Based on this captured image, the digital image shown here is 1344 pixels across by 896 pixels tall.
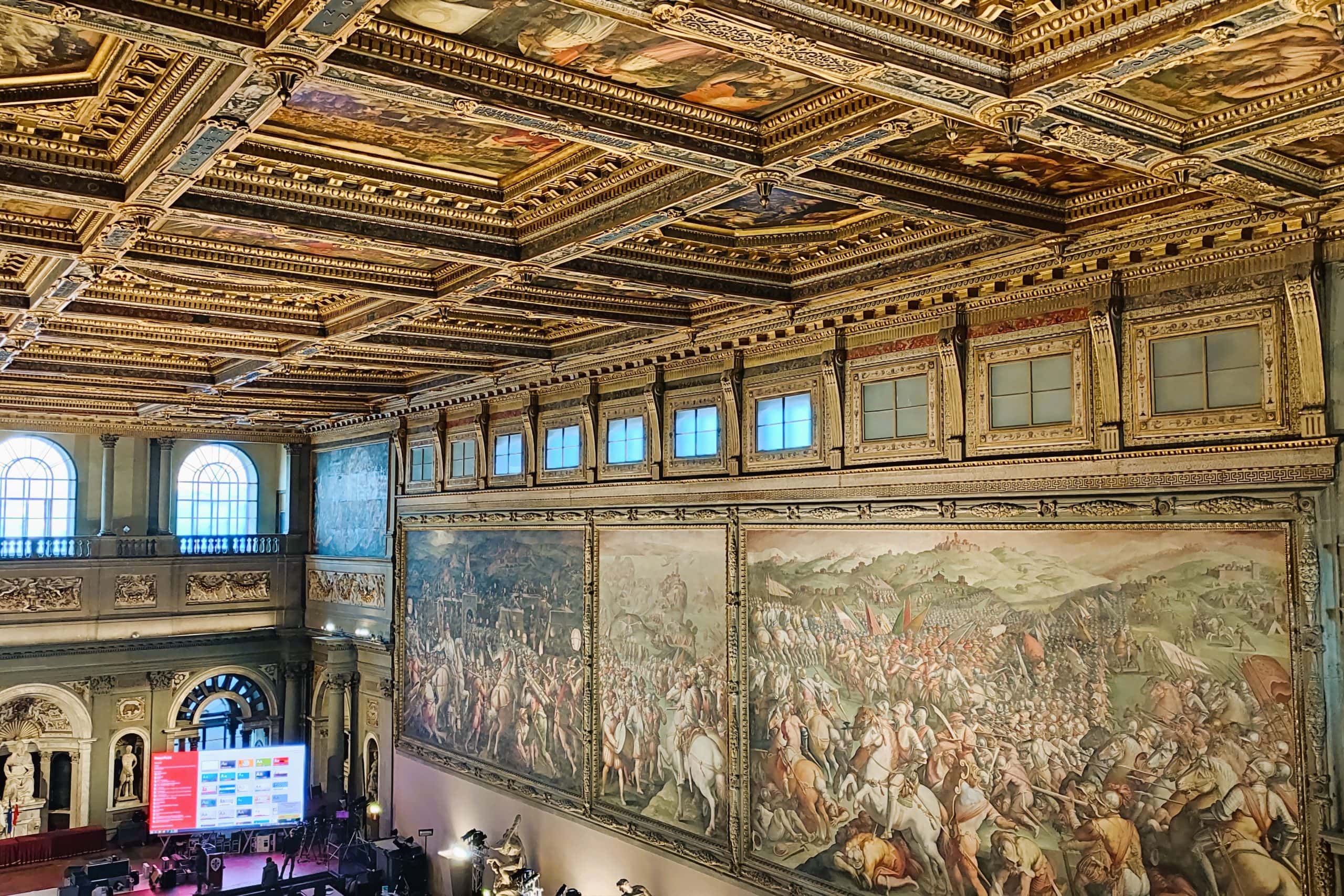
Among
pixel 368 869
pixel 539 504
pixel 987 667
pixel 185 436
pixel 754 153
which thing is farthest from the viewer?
pixel 185 436

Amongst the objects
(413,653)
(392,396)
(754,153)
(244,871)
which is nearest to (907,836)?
(754,153)

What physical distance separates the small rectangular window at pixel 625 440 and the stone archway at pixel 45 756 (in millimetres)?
15988

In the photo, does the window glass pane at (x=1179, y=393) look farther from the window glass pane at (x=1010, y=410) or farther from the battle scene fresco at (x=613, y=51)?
the battle scene fresco at (x=613, y=51)

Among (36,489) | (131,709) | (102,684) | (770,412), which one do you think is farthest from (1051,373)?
(36,489)

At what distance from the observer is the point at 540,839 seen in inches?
724

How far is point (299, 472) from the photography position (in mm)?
28625

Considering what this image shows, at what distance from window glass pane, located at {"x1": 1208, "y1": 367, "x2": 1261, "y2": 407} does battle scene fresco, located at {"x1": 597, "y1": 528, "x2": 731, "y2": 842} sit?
21.8 ft

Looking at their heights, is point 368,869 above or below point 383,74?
below

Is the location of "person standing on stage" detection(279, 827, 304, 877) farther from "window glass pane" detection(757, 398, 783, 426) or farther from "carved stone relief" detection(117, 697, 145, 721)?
"window glass pane" detection(757, 398, 783, 426)

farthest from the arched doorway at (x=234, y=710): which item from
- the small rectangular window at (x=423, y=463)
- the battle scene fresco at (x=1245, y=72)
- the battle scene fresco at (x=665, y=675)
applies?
the battle scene fresco at (x=1245, y=72)

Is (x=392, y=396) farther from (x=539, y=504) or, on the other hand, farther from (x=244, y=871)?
(x=244, y=871)

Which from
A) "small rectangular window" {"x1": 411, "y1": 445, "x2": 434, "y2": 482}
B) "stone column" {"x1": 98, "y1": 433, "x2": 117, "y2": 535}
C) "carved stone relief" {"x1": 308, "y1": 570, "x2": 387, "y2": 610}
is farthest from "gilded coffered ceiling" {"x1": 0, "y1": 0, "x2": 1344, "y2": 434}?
"stone column" {"x1": 98, "y1": 433, "x2": 117, "y2": 535}

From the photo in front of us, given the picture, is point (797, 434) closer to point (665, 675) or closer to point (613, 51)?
point (665, 675)

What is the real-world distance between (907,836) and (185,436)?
68.7 ft
